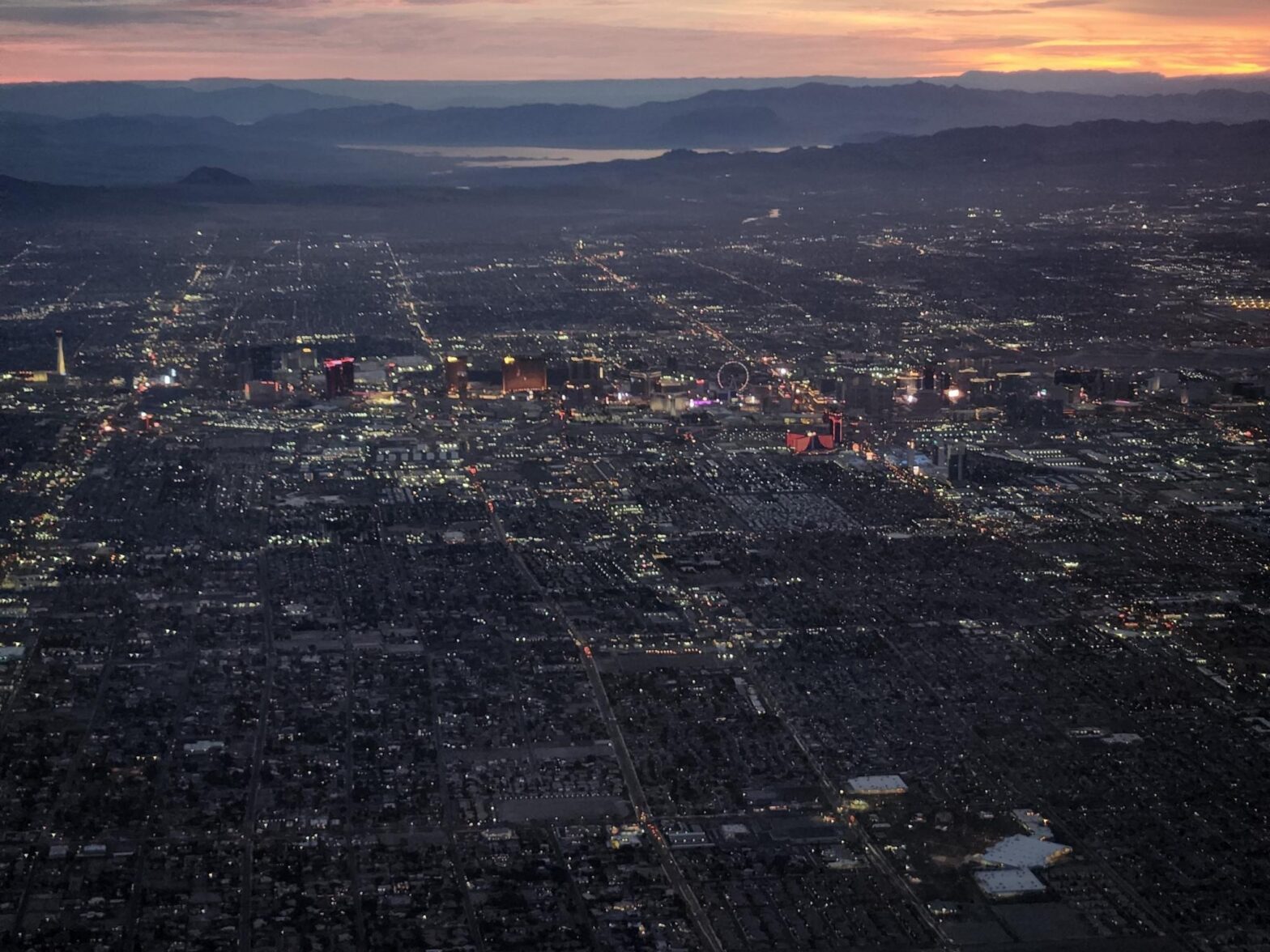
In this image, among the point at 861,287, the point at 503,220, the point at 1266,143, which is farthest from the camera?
the point at 1266,143

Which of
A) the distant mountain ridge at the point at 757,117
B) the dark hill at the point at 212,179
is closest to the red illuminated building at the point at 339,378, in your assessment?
the dark hill at the point at 212,179

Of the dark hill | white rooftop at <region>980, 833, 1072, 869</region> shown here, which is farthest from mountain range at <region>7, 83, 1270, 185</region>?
white rooftop at <region>980, 833, 1072, 869</region>

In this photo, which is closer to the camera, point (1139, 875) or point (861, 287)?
point (1139, 875)

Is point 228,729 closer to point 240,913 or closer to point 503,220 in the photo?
point 240,913

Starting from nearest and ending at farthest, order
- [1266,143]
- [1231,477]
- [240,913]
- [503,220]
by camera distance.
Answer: [240,913] → [1231,477] → [503,220] → [1266,143]

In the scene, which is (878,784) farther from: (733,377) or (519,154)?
(519,154)

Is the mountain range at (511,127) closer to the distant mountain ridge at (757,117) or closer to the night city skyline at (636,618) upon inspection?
the distant mountain ridge at (757,117)

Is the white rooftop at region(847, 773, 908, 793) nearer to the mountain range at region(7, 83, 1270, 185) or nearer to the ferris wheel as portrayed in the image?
the ferris wheel

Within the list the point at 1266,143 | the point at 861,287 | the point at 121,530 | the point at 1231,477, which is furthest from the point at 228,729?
the point at 1266,143
